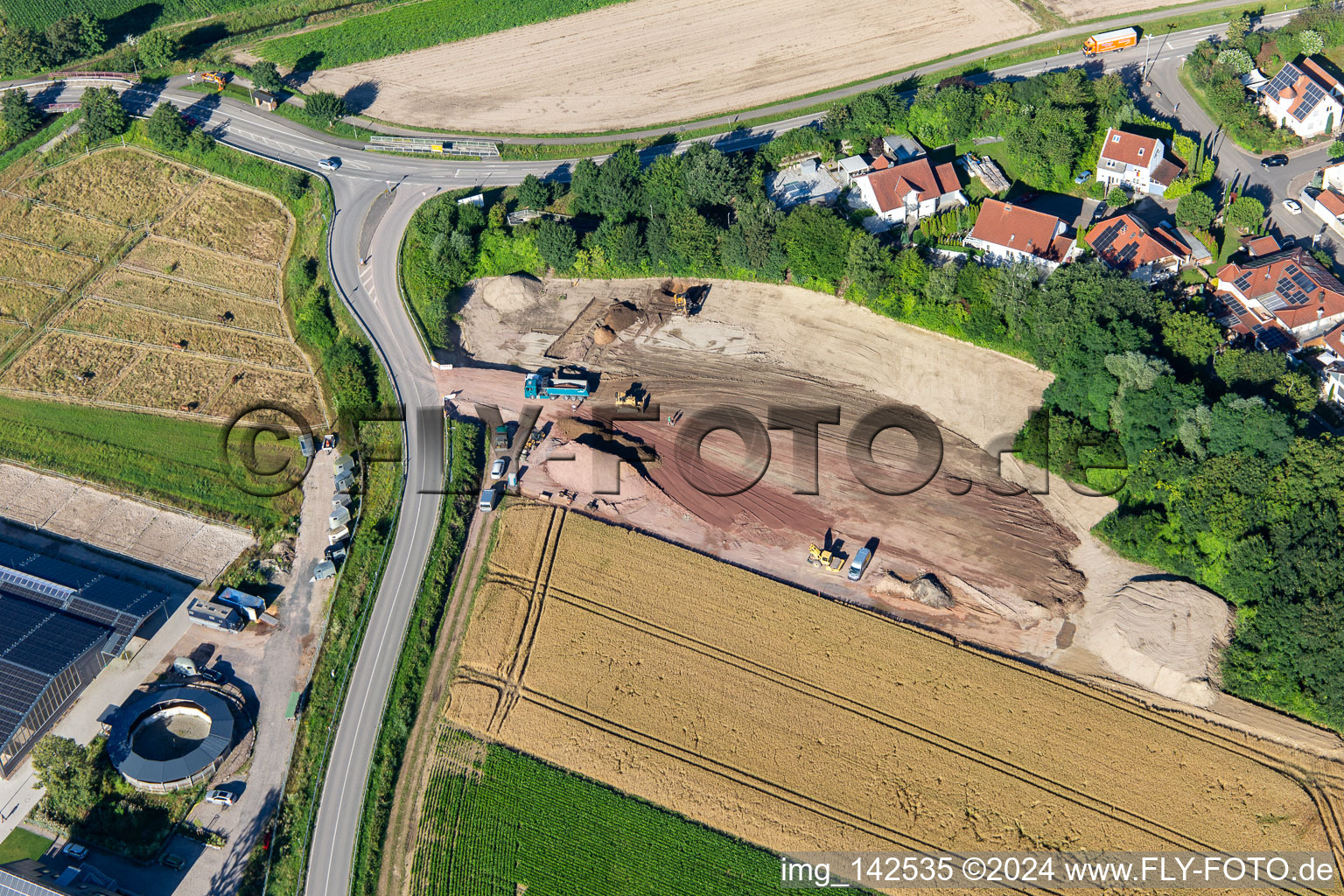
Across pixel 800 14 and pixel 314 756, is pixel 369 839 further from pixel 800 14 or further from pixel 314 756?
pixel 800 14

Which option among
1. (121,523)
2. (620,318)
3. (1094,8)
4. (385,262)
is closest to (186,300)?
(385,262)

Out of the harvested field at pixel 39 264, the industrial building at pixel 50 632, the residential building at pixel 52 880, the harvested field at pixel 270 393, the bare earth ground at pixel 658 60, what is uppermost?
the bare earth ground at pixel 658 60

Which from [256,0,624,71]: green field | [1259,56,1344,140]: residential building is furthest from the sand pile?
[256,0,624,71]: green field

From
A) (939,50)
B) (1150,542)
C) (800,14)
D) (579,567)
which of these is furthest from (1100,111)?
(579,567)

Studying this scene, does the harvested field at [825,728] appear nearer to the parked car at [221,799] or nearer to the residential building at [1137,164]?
the parked car at [221,799]

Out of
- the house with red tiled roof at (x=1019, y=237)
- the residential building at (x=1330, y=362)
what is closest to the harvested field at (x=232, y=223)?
the house with red tiled roof at (x=1019, y=237)
